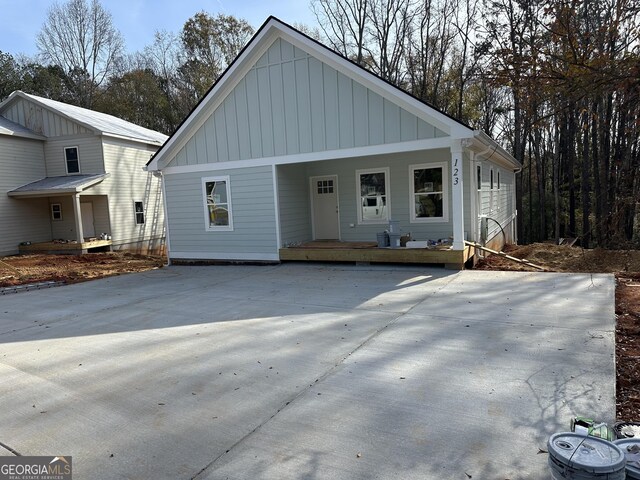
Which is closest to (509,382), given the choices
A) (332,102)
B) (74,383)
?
(74,383)

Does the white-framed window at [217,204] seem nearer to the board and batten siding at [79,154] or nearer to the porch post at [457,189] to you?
the porch post at [457,189]

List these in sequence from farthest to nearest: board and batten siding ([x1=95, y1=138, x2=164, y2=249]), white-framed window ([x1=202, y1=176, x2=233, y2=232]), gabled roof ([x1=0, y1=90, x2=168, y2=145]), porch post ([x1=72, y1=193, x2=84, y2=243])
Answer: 1. board and batten siding ([x1=95, y1=138, x2=164, y2=249])
2. gabled roof ([x1=0, y1=90, x2=168, y2=145])
3. porch post ([x1=72, y1=193, x2=84, y2=243])
4. white-framed window ([x1=202, y1=176, x2=233, y2=232])

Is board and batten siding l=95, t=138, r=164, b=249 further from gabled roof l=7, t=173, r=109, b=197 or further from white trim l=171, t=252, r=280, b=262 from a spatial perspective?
white trim l=171, t=252, r=280, b=262

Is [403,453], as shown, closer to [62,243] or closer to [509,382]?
[509,382]

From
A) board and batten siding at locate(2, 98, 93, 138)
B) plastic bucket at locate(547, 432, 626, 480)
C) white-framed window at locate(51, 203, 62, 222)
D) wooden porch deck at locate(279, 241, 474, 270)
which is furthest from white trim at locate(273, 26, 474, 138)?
white-framed window at locate(51, 203, 62, 222)

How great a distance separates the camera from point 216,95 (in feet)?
36.8

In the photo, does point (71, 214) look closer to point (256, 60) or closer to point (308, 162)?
point (256, 60)

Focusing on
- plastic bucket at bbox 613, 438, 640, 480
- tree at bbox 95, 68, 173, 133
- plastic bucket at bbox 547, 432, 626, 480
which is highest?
tree at bbox 95, 68, 173, 133

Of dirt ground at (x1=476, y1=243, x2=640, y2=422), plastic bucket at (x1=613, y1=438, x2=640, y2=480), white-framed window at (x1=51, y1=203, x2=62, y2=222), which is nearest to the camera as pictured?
plastic bucket at (x1=613, y1=438, x2=640, y2=480)

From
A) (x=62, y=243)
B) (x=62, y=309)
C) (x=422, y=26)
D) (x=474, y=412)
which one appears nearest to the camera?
(x=474, y=412)

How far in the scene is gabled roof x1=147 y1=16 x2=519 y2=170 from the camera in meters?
8.65

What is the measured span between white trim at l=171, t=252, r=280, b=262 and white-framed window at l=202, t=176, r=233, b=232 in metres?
0.73

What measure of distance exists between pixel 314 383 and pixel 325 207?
884cm

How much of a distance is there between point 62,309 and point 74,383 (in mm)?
3997
